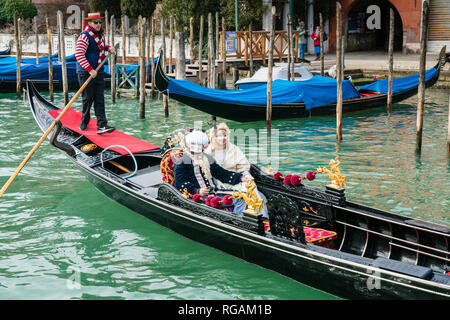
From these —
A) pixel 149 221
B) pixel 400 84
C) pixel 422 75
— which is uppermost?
pixel 422 75

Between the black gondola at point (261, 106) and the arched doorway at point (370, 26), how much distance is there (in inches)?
285

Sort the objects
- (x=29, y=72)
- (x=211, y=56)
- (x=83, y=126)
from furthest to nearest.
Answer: (x=29, y=72)
(x=211, y=56)
(x=83, y=126)

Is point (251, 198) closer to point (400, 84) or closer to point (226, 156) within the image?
point (226, 156)

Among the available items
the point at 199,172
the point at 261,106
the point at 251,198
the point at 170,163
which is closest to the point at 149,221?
the point at 170,163

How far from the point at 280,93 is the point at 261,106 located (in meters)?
0.51

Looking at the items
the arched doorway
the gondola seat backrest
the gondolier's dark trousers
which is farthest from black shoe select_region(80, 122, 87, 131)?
the arched doorway

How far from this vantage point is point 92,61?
6.15 meters

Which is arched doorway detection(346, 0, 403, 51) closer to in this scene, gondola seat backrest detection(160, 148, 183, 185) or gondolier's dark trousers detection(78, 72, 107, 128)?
gondolier's dark trousers detection(78, 72, 107, 128)

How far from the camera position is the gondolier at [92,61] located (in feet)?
19.6

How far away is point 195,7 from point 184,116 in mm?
6518

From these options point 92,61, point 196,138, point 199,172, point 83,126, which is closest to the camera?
point 196,138

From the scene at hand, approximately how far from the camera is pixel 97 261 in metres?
4.28

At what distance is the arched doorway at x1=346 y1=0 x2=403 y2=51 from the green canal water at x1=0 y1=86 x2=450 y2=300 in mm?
8861
